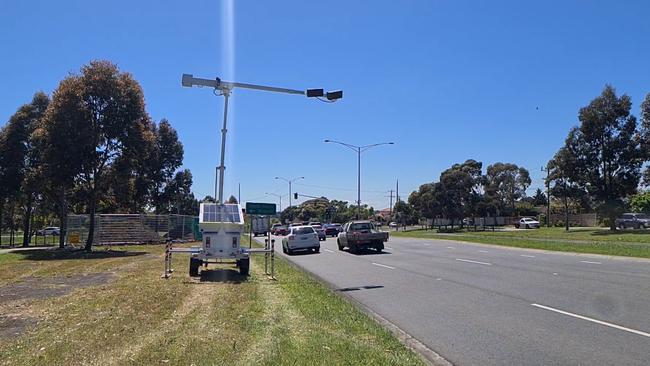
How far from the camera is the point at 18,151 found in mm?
37438

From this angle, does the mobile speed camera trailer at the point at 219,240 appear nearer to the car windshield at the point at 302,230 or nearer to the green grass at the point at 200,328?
the green grass at the point at 200,328

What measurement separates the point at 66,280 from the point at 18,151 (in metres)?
24.6

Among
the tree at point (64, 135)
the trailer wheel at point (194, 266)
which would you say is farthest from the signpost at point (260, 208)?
the tree at point (64, 135)

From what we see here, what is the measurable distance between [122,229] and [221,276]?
25.0 meters

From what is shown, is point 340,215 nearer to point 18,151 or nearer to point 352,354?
point 18,151

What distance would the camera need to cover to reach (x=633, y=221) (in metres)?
55.2

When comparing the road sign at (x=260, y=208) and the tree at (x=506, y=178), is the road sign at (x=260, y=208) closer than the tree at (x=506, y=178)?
Yes

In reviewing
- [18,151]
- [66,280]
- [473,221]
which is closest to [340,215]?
[473,221]

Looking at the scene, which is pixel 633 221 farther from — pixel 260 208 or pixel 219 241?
pixel 219 241

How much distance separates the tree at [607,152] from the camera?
2031 inches

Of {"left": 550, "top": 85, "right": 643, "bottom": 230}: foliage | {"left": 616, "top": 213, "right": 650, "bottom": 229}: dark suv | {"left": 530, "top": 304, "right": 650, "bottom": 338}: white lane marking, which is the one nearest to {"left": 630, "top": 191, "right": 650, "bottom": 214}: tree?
{"left": 616, "top": 213, "right": 650, "bottom": 229}: dark suv

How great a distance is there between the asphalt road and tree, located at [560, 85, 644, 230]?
34342 mm

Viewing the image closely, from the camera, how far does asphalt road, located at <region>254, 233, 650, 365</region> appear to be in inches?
312

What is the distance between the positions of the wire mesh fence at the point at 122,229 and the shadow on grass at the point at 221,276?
19.1 m
